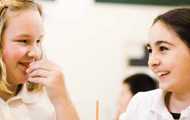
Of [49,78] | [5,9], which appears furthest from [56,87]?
[5,9]

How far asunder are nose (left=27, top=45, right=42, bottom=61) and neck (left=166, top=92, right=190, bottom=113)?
410mm

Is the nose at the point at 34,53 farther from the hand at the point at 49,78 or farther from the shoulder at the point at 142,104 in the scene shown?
the shoulder at the point at 142,104

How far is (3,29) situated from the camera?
3.76ft

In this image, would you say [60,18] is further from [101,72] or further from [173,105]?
[173,105]

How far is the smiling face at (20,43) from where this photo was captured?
1.12 m

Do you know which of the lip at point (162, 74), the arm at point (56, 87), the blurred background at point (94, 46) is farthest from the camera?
the blurred background at point (94, 46)

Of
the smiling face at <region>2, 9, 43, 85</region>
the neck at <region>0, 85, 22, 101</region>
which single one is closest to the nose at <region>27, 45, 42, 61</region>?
the smiling face at <region>2, 9, 43, 85</region>

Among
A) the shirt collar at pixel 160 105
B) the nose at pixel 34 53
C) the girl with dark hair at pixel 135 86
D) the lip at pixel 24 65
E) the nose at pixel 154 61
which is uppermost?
the nose at pixel 34 53

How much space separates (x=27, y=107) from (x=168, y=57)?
43 centimetres

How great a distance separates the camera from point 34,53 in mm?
1118

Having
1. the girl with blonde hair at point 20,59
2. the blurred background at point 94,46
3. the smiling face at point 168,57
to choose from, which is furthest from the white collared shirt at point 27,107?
the blurred background at point 94,46

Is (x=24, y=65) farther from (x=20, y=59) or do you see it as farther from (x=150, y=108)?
(x=150, y=108)

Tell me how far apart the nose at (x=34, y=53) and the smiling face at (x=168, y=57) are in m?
0.31

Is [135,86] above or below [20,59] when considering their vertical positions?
below
